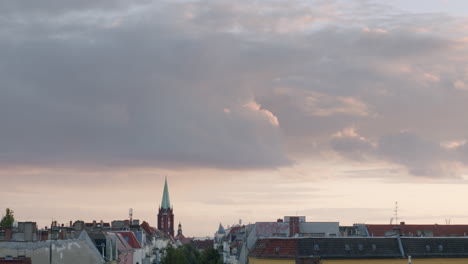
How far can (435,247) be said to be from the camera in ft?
356

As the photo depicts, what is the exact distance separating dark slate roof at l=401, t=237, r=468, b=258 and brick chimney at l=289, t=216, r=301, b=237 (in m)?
Result: 34.2

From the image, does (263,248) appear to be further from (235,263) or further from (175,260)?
(175,260)

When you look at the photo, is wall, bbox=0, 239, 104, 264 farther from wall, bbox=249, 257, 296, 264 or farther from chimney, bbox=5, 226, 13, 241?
wall, bbox=249, 257, 296, 264

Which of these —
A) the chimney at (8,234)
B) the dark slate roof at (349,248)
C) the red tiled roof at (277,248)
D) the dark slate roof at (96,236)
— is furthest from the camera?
the dark slate roof at (96,236)

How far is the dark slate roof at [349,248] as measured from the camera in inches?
4102

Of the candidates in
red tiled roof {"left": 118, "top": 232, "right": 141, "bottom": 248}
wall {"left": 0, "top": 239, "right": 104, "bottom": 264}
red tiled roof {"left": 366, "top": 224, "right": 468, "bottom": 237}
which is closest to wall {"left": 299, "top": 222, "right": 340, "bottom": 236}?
red tiled roof {"left": 366, "top": 224, "right": 468, "bottom": 237}

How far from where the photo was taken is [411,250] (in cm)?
10650

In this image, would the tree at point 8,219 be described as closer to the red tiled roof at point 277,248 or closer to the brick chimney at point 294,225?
the brick chimney at point 294,225

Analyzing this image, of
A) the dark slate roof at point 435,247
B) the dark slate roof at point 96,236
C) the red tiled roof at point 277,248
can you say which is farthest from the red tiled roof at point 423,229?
the dark slate roof at point 96,236

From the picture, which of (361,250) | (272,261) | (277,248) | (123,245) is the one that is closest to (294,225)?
(123,245)

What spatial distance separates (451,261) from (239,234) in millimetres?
81144

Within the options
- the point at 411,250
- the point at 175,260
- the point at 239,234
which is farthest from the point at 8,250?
the point at 239,234

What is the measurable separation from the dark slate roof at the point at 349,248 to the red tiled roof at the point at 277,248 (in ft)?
2.81

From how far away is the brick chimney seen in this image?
14050 centimetres
